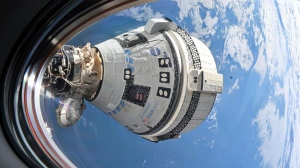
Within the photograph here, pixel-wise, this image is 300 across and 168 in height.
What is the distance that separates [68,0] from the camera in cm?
160

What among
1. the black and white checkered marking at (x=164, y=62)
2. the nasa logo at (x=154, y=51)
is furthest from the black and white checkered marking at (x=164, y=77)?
the nasa logo at (x=154, y=51)

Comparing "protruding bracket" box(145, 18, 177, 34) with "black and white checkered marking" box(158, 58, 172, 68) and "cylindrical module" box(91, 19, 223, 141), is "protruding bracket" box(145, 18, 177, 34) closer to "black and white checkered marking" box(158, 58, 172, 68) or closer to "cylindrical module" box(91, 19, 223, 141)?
"cylindrical module" box(91, 19, 223, 141)

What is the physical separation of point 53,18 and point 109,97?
Answer: 2829 millimetres

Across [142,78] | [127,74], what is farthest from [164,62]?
[127,74]

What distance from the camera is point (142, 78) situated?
13.8 feet

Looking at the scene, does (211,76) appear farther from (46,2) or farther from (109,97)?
(46,2)

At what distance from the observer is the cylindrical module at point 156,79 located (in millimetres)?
4211

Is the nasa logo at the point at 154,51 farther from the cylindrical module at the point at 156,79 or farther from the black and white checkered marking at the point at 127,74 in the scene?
the black and white checkered marking at the point at 127,74

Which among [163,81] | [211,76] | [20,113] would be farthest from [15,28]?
[211,76]

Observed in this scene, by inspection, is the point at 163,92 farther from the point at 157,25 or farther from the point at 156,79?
the point at 157,25

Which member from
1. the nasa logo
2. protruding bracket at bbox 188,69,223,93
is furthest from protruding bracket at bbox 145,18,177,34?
protruding bracket at bbox 188,69,223,93

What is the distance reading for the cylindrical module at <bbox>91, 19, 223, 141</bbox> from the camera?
4.21m

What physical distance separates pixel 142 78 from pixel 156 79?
20cm

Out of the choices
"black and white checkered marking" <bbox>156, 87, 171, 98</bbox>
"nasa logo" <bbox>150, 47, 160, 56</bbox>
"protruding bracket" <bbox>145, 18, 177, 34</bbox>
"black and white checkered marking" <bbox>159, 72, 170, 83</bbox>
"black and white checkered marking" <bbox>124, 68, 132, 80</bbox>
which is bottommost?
"black and white checkered marking" <bbox>156, 87, 171, 98</bbox>
